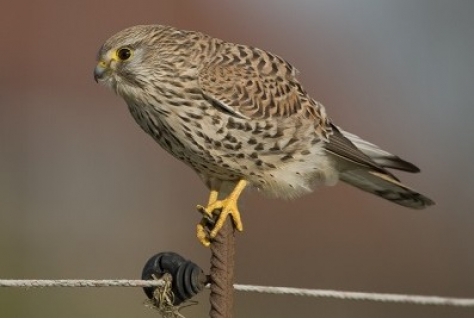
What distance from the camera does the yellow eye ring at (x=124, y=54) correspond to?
13.9 ft

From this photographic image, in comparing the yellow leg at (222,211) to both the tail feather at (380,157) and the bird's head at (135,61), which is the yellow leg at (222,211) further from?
the tail feather at (380,157)

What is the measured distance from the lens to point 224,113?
4117 mm

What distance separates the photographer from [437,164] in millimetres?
10648

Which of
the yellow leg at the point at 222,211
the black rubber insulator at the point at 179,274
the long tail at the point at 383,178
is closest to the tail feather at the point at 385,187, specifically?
the long tail at the point at 383,178

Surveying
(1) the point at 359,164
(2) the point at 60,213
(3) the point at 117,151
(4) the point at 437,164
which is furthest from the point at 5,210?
(1) the point at 359,164

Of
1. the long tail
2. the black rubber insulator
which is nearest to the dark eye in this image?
the long tail

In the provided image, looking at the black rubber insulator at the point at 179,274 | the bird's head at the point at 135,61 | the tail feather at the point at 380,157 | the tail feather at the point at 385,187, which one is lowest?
the black rubber insulator at the point at 179,274

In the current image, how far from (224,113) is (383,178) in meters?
0.65

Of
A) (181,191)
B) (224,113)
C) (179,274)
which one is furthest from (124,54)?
(181,191)

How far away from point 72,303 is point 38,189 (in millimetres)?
2834

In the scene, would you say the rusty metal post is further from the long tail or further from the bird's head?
the long tail

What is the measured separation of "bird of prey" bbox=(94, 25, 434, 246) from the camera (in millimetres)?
4102

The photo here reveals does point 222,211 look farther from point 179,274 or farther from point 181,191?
point 181,191

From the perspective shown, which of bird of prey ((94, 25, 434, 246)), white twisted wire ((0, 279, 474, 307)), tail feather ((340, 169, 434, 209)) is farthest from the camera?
tail feather ((340, 169, 434, 209))
